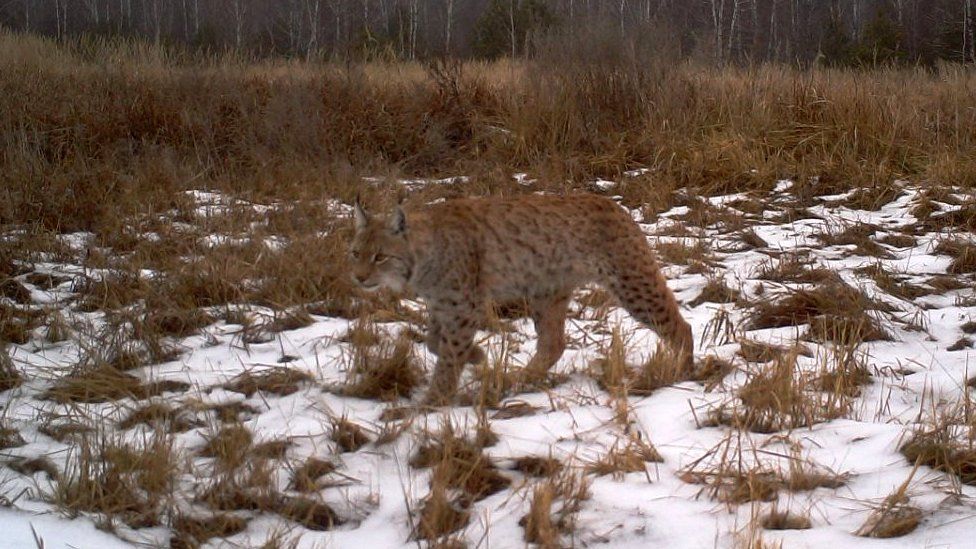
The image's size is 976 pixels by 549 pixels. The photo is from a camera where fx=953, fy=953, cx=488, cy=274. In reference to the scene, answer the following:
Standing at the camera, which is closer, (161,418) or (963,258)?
(161,418)

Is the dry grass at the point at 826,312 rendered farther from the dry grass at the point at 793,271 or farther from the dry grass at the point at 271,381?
the dry grass at the point at 271,381

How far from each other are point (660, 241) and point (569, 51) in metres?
3.64

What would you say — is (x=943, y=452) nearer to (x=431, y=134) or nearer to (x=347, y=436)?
(x=347, y=436)

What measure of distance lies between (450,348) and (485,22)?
16.0 metres

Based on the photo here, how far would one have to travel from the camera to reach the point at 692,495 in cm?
354

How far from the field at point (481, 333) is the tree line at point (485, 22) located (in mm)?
6934

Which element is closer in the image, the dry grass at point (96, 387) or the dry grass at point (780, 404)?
the dry grass at point (780, 404)

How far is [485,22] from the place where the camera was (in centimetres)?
1973

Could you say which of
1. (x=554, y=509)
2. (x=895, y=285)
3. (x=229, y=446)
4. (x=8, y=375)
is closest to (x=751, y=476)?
(x=554, y=509)

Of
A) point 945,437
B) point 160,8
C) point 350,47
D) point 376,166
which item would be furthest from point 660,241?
point 160,8

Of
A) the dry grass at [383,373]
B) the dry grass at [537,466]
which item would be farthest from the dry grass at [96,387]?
the dry grass at [537,466]

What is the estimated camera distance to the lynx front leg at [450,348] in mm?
4613

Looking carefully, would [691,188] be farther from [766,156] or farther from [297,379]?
[297,379]

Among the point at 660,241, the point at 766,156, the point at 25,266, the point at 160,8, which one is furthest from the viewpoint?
the point at 160,8
